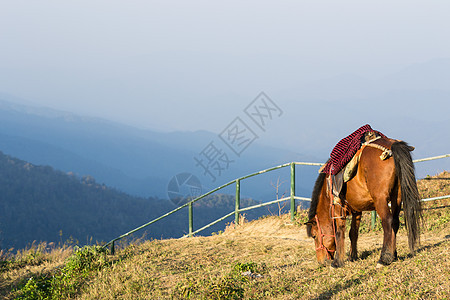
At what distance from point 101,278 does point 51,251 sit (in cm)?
593

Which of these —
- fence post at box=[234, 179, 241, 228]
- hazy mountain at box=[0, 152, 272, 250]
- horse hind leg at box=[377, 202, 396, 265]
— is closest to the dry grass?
fence post at box=[234, 179, 241, 228]

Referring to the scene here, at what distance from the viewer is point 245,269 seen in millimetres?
8391

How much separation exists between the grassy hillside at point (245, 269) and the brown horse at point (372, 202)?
350 mm

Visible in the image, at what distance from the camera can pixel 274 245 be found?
10.8 metres

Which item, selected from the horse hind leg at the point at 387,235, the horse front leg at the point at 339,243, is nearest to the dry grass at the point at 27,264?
the horse front leg at the point at 339,243

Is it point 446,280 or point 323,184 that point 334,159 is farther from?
point 446,280

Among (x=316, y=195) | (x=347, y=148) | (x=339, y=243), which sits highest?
(x=347, y=148)

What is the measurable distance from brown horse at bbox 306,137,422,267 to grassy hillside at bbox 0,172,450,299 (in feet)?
1.15

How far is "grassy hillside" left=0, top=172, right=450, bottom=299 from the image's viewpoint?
21.4 ft

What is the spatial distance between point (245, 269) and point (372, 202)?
8.84ft

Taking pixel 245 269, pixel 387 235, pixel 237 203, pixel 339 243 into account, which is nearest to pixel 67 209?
pixel 237 203

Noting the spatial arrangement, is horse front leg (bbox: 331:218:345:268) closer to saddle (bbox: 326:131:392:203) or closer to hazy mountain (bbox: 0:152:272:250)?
saddle (bbox: 326:131:392:203)

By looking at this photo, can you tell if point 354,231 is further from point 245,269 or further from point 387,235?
point 245,269

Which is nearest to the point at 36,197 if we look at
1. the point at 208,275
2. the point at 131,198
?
the point at 131,198
